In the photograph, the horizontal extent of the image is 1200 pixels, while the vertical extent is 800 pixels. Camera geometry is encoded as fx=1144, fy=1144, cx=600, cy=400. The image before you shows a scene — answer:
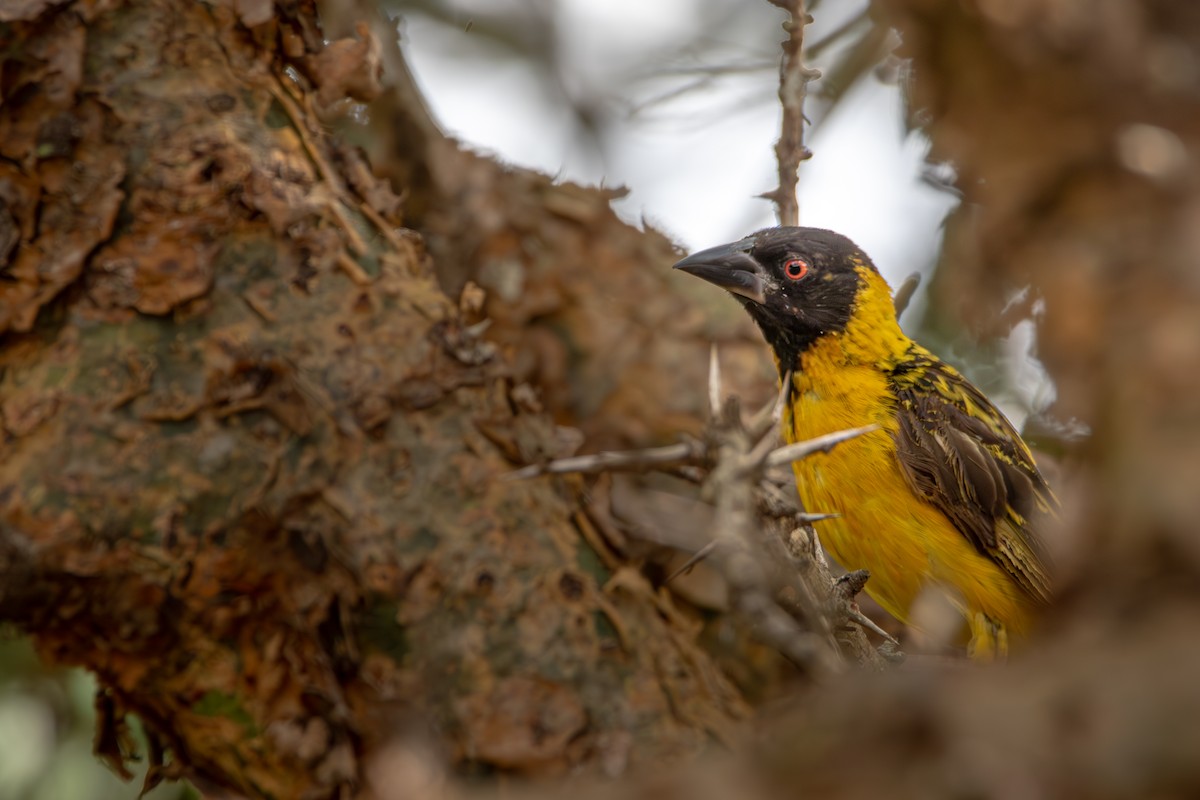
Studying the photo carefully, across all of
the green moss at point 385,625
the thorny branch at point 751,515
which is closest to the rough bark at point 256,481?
the green moss at point 385,625

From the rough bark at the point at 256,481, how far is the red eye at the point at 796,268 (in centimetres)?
188

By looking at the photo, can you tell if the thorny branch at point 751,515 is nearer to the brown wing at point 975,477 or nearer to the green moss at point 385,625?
the green moss at point 385,625

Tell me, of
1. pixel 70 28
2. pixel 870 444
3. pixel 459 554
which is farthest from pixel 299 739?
pixel 870 444

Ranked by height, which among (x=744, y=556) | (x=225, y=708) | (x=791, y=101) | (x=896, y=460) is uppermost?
(x=791, y=101)

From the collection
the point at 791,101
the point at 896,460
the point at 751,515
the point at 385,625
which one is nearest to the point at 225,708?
the point at 385,625

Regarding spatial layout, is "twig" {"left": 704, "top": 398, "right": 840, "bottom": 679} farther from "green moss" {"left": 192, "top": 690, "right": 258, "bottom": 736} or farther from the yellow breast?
the yellow breast

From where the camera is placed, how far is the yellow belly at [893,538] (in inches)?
160

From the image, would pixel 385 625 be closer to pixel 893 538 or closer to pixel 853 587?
pixel 853 587

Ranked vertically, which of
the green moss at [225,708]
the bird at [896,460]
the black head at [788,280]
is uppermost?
the black head at [788,280]

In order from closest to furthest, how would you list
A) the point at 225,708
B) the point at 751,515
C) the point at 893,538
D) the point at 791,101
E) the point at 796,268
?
the point at 751,515
the point at 225,708
the point at 791,101
the point at 893,538
the point at 796,268

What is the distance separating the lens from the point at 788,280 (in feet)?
15.2

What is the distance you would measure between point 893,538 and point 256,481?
2309 mm

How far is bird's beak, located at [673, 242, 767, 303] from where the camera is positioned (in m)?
4.47

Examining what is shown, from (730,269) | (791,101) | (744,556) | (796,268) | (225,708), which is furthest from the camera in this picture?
(796,268)
